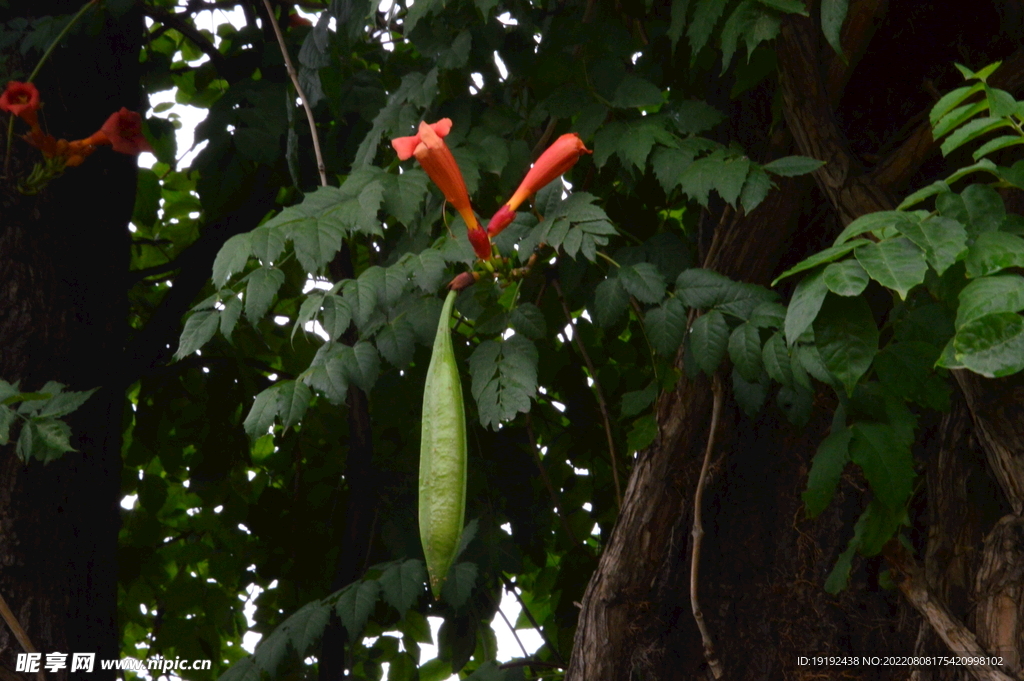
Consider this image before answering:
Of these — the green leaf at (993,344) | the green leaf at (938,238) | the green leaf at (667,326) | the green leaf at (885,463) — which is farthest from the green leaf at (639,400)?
the green leaf at (993,344)

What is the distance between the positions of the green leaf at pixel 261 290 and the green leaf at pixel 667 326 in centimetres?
75

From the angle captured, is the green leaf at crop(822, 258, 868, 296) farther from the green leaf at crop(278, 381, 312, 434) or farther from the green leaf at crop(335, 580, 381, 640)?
the green leaf at crop(335, 580, 381, 640)

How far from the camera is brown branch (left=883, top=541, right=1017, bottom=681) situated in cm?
150

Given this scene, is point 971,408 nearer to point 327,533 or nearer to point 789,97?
point 789,97

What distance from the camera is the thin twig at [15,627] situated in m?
2.18

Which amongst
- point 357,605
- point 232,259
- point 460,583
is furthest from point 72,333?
point 460,583

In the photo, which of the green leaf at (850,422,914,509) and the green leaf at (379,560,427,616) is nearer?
the green leaf at (850,422,914,509)

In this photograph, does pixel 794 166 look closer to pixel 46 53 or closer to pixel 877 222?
pixel 877 222

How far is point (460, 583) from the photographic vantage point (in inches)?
81.4

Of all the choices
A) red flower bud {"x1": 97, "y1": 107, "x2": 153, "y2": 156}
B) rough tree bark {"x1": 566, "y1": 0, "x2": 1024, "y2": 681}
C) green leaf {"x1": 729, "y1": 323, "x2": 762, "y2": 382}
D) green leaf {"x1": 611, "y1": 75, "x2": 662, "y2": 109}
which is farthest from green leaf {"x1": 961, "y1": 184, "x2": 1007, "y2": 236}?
red flower bud {"x1": 97, "y1": 107, "x2": 153, "y2": 156}

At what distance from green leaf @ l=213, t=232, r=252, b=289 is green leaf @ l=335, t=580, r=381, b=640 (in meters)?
0.84

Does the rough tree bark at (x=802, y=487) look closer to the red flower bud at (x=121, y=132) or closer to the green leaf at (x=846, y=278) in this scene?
the green leaf at (x=846, y=278)

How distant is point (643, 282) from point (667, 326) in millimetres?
100

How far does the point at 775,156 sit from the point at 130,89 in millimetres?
2301
